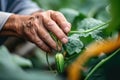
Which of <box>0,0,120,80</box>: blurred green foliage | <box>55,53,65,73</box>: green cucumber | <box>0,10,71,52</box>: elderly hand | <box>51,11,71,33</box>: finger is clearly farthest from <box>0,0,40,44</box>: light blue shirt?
<box>55,53,65,73</box>: green cucumber

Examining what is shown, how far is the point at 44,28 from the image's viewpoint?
106 centimetres

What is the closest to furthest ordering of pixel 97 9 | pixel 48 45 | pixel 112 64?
pixel 112 64
pixel 48 45
pixel 97 9

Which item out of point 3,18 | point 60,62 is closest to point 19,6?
point 3,18

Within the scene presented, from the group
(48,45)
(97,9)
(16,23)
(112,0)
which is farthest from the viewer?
(97,9)

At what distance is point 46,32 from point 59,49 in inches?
5.2

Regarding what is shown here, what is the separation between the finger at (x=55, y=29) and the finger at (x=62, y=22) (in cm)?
1

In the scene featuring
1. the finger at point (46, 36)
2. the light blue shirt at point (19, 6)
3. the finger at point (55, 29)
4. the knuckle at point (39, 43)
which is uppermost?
the finger at point (55, 29)

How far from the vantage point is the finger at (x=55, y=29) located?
93 cm

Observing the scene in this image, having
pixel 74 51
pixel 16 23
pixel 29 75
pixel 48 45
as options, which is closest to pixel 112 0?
pixel 29 75

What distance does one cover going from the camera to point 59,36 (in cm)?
95

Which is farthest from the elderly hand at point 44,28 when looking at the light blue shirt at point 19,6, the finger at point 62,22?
the light blue shirt at point 19,6

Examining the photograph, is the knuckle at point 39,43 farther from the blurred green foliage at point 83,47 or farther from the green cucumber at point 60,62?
the green cucumber at point 60,62

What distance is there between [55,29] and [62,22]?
42mm

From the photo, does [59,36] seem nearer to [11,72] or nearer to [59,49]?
[59,49]
